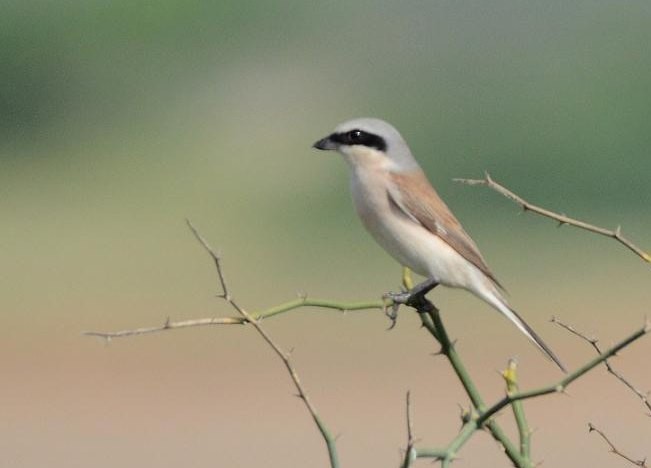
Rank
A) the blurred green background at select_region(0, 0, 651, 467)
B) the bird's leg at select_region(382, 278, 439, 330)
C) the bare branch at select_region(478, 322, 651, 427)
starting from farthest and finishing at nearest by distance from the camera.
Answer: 1. the blurred green background at select_region(0, 0, 651, 467)
2. the bird's leg at select_region(382, 278, 439, 330)
3. the bare branch at select_region(478, 322, 651, 427)

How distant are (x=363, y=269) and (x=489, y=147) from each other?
4519 millimetres

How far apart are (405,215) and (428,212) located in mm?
154

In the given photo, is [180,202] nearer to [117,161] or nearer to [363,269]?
[117,161]

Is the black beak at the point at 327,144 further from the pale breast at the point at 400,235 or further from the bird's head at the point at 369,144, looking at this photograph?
the pale breast at the point at 400,235

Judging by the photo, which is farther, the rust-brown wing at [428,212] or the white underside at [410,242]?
the rust-brown wing at [428,212]

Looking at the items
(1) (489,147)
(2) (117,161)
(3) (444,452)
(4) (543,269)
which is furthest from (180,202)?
(3) (444,452)

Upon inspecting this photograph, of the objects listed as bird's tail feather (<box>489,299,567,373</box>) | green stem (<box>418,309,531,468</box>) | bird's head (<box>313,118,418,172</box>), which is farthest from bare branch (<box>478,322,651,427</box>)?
bird's head (<box>313,118,418,172</box>)

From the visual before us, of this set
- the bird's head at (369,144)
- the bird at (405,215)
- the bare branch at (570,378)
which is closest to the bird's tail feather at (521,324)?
the bird at (405,215)

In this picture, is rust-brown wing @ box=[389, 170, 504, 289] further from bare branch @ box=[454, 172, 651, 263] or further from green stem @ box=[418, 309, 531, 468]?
bare branch @ box=[454, 172, 651, 263]

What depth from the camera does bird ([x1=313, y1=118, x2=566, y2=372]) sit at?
16.2 ft

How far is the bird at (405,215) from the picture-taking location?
4945mm

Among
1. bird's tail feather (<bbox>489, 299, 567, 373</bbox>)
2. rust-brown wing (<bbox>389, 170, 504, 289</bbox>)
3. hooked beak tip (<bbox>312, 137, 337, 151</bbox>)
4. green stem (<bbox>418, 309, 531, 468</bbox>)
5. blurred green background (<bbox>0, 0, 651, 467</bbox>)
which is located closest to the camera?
green stem (<bbox>418, 309, 531, 468</bbox>)

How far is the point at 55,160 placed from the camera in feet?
107

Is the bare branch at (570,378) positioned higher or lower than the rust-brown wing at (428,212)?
higher
